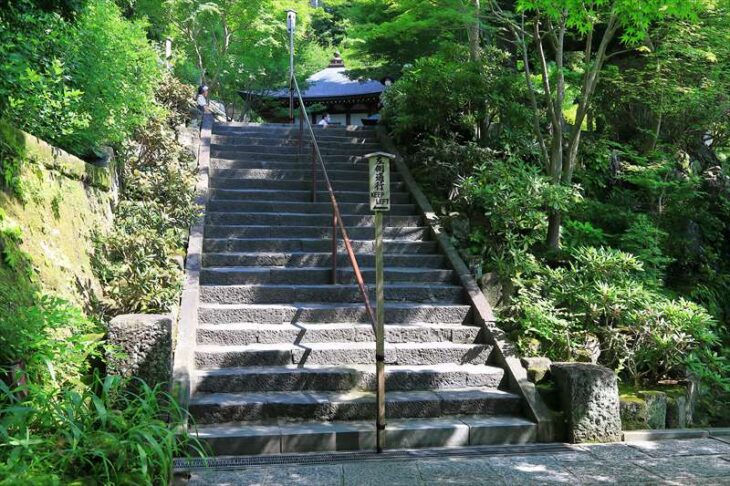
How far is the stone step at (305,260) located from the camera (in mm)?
7094

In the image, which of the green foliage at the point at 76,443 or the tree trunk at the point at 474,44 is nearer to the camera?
the green foliage at the point at 76,443

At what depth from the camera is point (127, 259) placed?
6.19 meters

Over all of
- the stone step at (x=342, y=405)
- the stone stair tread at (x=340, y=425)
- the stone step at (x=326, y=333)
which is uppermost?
the stone step at (x=326, y=333)

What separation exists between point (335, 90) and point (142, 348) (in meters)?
20.3

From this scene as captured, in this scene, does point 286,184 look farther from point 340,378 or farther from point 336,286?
point 340,378

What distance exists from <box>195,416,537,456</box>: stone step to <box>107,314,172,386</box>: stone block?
0.61m

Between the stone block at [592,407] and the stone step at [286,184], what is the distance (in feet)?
16.3

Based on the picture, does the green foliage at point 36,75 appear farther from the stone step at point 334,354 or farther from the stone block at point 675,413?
the stone block at point 675,413

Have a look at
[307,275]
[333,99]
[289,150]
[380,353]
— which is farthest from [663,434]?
[333,99]

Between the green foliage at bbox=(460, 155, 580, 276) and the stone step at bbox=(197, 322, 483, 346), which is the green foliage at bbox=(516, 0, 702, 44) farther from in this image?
the stone step at bbox=(197, 322, 483, 346)

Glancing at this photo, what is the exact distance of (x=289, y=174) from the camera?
371 inches

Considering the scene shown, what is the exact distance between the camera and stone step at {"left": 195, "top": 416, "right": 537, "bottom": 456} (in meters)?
4.57

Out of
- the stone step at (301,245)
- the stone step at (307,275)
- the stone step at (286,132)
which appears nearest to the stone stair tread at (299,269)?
the stone step at (307,275)

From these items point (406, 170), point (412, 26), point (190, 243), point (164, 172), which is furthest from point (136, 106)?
point (412, 26)
